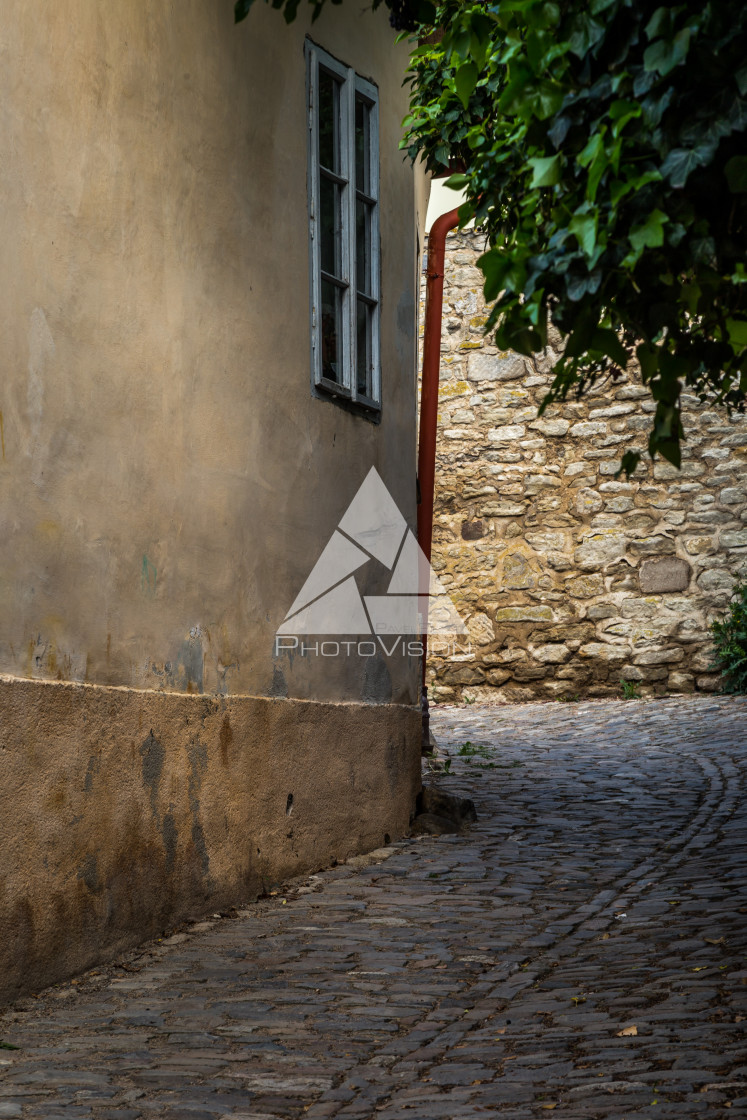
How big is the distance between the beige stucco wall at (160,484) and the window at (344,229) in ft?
0.41

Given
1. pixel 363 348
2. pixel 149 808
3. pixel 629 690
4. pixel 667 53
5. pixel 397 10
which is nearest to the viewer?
pixel 667 53

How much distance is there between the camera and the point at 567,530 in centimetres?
1207

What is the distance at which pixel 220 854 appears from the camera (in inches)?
204

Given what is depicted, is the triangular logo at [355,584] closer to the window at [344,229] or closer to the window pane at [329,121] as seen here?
the window at [344,229]

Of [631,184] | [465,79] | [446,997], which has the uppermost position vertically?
[465,79]

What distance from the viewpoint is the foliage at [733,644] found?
37.3ft

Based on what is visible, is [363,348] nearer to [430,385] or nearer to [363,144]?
[363,144]

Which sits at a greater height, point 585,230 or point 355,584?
point 585,230

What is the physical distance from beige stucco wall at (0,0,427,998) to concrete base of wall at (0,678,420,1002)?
1 centimetres

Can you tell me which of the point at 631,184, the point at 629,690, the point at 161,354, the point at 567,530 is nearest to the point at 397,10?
the point at 161,354

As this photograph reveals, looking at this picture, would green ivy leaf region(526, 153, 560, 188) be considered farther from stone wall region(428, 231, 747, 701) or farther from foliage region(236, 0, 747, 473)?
stone wall region(428, 231, 747, 701)

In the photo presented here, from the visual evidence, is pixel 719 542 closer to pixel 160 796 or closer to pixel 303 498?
pixel 303 498

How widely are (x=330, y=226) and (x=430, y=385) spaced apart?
7.45ft

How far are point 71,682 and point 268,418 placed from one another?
5.99ft
